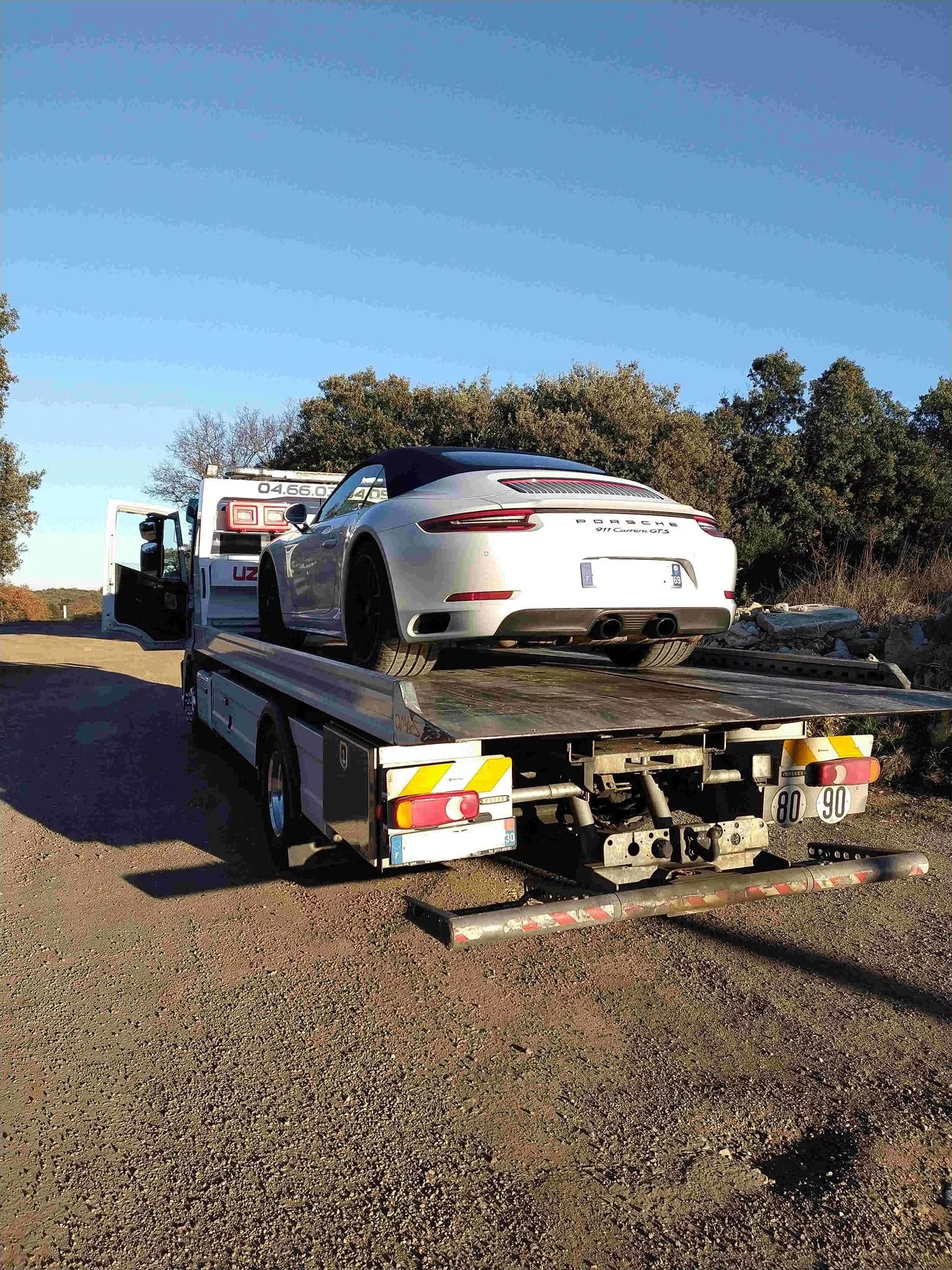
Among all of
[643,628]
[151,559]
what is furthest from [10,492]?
[643,628]

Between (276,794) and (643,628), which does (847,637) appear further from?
(276,794)

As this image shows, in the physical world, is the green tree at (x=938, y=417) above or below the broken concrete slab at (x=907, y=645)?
above

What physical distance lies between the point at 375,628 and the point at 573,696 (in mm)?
1216

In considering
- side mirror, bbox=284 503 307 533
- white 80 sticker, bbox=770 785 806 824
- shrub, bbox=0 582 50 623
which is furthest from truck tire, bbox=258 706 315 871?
shrub, bbox=0 582 50 623

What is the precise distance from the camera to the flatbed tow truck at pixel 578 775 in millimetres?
3314

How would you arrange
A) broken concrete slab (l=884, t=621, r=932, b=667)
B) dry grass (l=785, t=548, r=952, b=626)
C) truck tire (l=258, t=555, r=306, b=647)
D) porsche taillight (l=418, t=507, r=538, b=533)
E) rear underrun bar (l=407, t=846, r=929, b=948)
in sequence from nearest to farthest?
1. rear underrun bar (l=407, t=846, r=929, b=948)
2. porsche taillight (l=418, t=507, r=538, b=533)
3. truck tire (l=258, t=555, r=306, b=647)
4. broken concrete slab (l=884, t=621, r=932, b=667)
5. dry grass (l=785, t=548, r=952, b=626)

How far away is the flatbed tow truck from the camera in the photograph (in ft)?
10.9

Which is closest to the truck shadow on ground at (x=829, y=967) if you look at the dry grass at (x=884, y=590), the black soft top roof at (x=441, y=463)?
the black soft top roof at (x=441, y=463)

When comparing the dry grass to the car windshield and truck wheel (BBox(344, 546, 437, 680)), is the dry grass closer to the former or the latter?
the car windshield

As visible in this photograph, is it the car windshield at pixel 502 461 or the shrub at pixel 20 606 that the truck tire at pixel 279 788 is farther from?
the shrub at pixel 20 606

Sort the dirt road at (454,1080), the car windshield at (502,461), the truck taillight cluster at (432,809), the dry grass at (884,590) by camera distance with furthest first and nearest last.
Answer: the dry grass at (884,590)
the car windshield at (502,461)
the truck taillight cluster at (432,809)
the dirt road at (454,1080)

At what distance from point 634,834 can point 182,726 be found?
8.08 meters

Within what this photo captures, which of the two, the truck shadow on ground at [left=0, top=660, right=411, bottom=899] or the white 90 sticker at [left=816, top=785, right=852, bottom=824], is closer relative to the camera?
the white 90 sticker at [left=816, top=785, right=852, bottom=824]

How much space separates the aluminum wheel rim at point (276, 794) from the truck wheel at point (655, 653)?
7.13ft
